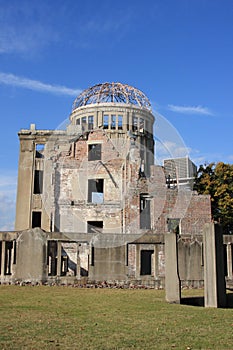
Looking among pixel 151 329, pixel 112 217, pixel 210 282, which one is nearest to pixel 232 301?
pixel 210 282

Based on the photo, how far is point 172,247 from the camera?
15.4 m

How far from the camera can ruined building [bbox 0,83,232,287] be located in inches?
1266

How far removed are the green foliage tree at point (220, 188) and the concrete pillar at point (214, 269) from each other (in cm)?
2234

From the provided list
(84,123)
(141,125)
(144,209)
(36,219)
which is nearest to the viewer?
(144,209)

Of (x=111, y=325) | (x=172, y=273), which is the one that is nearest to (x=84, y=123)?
(x=172, y=273)

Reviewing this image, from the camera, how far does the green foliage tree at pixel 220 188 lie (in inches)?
1441

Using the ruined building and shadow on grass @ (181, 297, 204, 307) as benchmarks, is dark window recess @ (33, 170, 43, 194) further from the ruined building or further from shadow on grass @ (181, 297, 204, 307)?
shadow on grass @ (181, 297, 204, 307)

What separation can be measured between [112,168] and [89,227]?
5559mm

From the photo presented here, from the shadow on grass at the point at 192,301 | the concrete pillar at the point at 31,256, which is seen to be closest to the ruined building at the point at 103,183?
the concrete pillar at the point at 31,256

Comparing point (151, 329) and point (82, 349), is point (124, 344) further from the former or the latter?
point (151, 329)

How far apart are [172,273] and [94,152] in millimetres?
23506

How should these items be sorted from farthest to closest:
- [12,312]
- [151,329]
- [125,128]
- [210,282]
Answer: [125,128], [210,282], [12,312], [151,329]

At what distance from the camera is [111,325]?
969 cm

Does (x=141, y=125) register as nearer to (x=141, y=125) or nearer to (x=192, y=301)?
(x=141, y=125)
